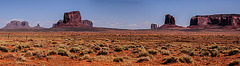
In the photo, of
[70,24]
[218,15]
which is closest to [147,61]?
[70,24]

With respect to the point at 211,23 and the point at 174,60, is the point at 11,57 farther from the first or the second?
the point at 211,23

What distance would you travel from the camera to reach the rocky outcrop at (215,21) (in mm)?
166875

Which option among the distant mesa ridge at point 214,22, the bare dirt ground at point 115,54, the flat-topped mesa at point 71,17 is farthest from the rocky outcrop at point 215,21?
the bare dirt ground at point 115,54

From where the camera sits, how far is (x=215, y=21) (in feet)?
604

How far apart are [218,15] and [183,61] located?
674 ft

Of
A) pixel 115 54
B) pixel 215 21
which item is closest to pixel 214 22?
pixel 215 21

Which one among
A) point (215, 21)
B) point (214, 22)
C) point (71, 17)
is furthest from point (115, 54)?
point (214, 22)

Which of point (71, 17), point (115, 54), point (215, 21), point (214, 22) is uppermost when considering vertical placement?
point (71, 17)

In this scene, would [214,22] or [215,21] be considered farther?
[214,22]

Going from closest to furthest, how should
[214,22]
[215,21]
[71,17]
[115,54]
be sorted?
[115,54] → [71,17] → [215,21] → [214,22]

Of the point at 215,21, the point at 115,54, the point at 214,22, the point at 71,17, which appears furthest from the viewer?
the point at 214,22

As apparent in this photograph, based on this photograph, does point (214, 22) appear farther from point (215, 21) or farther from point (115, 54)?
point (115, 54)

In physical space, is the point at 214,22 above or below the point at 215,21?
below

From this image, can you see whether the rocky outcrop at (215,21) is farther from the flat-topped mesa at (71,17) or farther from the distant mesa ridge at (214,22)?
the flat-topped mesa at (71,17)
